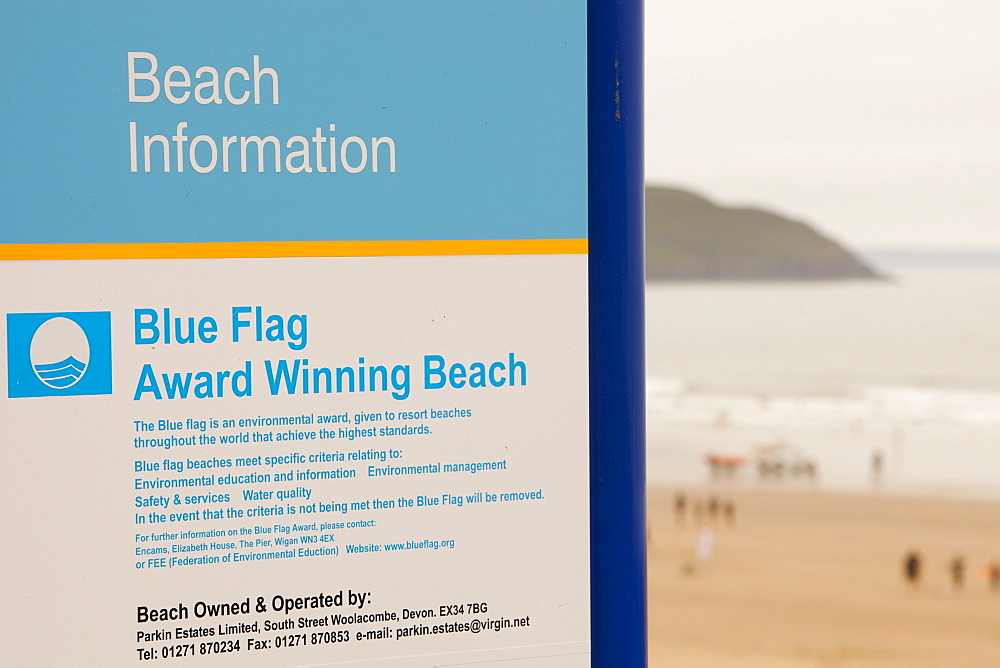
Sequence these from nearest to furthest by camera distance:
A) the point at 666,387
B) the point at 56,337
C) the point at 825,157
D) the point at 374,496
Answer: the point at 56,337, the point at 374,496, the point at 666,387, the point at 825,157

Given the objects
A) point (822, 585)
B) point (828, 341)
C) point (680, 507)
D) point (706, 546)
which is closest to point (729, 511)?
point (680, 507)

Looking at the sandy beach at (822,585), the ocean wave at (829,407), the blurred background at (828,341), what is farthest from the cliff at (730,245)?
the sandy beach at (822,585)

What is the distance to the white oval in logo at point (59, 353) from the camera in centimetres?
140

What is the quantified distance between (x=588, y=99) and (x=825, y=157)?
23787 mm

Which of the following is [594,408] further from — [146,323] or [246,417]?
[146,323]

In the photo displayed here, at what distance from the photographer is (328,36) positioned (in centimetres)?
147

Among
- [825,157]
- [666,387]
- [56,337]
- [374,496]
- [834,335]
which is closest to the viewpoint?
[56,337]

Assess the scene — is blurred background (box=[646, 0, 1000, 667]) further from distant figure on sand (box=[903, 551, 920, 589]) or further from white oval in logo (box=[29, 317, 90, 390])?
white oval in logo (box=[29, 317, 90, 390])

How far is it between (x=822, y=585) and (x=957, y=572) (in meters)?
1.13

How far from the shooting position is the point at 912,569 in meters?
9.51

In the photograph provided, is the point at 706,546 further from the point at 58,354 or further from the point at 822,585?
the point at 58,354

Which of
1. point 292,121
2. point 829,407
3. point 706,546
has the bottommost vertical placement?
point 706,546

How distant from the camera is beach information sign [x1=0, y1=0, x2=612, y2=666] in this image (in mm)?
1404

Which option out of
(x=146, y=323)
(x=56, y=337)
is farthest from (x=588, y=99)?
(x=56, y=337)
